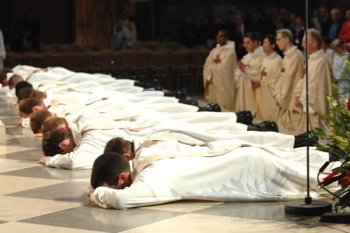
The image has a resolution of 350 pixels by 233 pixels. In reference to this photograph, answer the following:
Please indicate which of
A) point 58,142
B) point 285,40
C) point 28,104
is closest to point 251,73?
point 285,40

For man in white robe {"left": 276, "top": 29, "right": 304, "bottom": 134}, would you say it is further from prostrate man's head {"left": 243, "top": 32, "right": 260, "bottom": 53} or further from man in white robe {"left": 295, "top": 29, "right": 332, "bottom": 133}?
prostrate man's head {"left": 243, "top": 32, "right": 260, "bottom": 53}

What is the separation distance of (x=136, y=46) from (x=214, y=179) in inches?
579

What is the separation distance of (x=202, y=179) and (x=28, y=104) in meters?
4.07

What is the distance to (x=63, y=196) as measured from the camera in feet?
21.9

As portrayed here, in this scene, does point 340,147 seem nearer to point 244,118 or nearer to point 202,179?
point 202,179

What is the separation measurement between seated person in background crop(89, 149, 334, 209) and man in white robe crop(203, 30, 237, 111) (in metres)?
9.74

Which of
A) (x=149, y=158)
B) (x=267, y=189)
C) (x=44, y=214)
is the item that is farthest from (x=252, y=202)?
(x=44, y=214)

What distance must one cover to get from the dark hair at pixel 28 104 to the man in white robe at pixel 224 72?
253 inches

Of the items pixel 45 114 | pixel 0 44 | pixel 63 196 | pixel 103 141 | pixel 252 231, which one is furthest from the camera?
pixel 0 44

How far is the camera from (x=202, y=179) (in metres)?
6.16

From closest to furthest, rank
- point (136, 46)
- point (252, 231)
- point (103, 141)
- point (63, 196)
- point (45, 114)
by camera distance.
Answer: point (252, 231)
point (63, 196)
point (103, 141)
point (45, 114)
point (136, 46)

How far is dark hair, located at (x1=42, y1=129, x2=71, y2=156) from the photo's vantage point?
7.72m

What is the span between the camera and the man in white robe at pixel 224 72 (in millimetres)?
16031

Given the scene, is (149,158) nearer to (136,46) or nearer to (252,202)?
(252,202)
